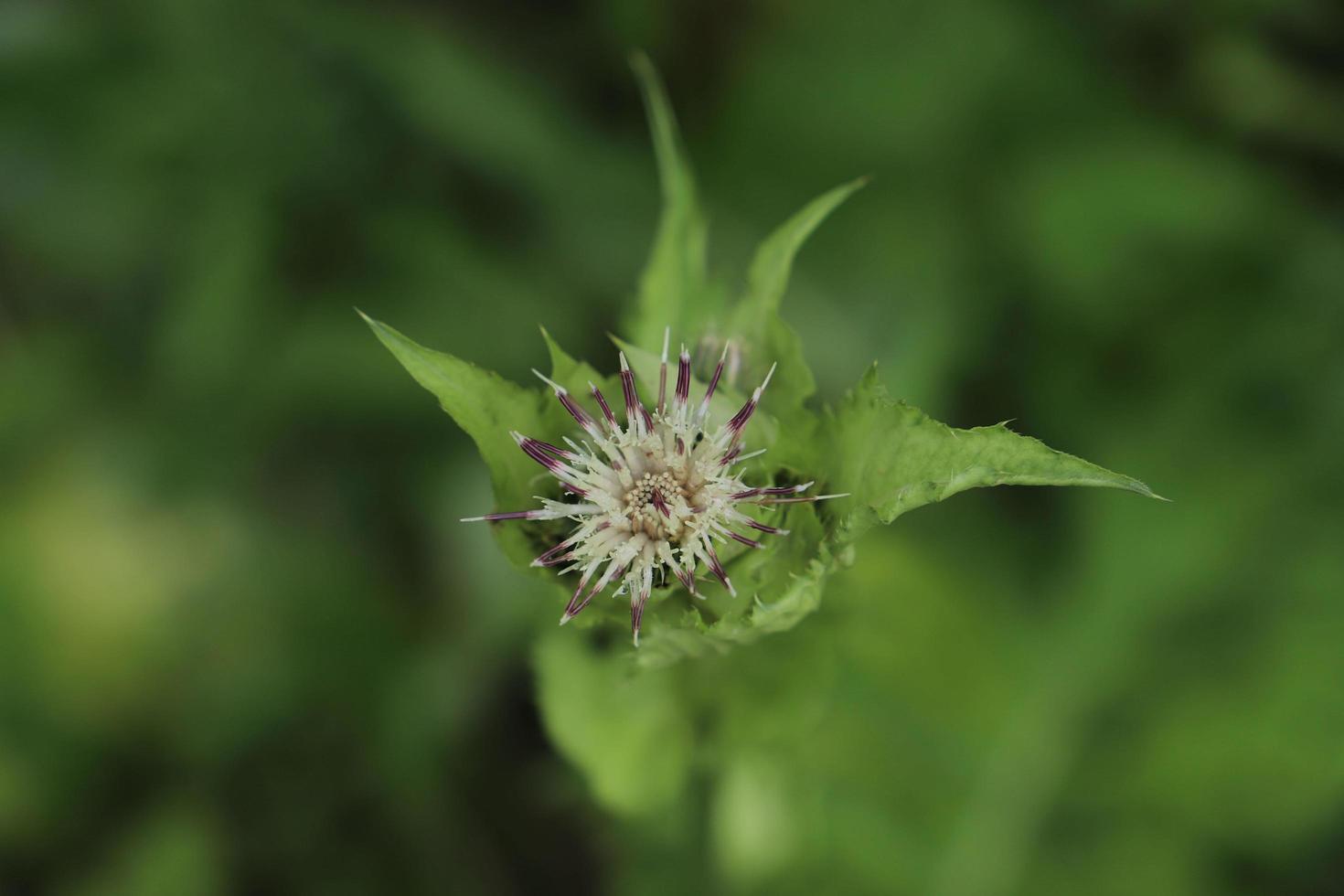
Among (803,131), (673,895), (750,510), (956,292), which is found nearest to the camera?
(750,510)

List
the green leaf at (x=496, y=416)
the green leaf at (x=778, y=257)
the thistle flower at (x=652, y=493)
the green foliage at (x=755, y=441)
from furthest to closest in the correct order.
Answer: the green leaf at (x=778, y=257)
the thistle flower at (x=652, y=493)
the green leaf at (x=496, y=416)
the green foliage at (x=755, y=441)

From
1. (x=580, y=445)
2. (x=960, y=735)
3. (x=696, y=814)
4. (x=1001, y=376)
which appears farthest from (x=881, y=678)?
(x=580, y=445)

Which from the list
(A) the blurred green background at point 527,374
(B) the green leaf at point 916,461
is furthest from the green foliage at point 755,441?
(A) the blurred green background at point 527,374

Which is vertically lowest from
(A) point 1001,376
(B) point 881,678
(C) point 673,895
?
(C) point 673,895

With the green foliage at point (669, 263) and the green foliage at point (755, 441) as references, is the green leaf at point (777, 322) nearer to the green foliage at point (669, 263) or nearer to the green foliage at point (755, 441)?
the green foliage at point (755, 441)

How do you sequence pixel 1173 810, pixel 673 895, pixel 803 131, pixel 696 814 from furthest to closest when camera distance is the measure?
pixel 803 131 < pixel 1173 810 < pixel 673 895 < pixel 696 814

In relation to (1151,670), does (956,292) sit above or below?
above

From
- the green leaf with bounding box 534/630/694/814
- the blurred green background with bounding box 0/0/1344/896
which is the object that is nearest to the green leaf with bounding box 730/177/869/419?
the green leaf with bounding box 534/630/694/814

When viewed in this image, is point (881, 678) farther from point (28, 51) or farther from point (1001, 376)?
point (28, 51)
